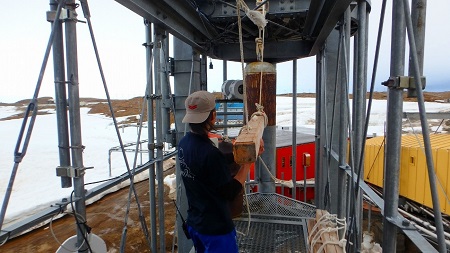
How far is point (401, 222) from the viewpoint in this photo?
1.69 meters

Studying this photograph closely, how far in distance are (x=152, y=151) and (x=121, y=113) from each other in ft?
131

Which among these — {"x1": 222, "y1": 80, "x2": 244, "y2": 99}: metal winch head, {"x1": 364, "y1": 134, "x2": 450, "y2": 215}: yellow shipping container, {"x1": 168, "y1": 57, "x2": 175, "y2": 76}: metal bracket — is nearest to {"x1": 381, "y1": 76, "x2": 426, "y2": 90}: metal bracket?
{"x1": 222, "y1": 80, "x2": 244, "y2": 99}: metal winch head

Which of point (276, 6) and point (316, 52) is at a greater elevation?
point (276, 6)

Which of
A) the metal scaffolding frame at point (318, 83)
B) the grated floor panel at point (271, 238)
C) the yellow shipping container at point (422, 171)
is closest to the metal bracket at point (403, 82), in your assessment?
the metal scaffolding frame at point (318, 83)

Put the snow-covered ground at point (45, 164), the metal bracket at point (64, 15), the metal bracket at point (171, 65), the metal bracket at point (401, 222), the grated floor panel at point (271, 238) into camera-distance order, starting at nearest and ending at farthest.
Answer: the metal bracket at point (401, 222) → the metal bracket at point (64, 15) → the grated floor panel at point (271, 238) → the metal bracket at point (171, 65) → the snow-covered ground at point (45, 164)

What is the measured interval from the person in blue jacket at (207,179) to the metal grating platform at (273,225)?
1421mm

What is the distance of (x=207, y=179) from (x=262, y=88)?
1476mm

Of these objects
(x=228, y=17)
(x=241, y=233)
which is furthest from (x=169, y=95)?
(x=241, y=233)

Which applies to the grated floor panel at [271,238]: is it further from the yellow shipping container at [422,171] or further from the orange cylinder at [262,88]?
the yellow shipping container at [422,171]

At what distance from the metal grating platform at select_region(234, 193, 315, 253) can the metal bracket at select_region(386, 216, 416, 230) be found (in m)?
2.46

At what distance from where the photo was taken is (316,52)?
245 inches

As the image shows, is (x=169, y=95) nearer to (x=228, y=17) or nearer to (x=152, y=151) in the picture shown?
(x=152, y=151)

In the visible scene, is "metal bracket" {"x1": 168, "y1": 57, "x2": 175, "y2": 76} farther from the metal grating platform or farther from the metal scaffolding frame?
the metal grating platform

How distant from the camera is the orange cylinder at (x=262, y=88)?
3459 millimetres
